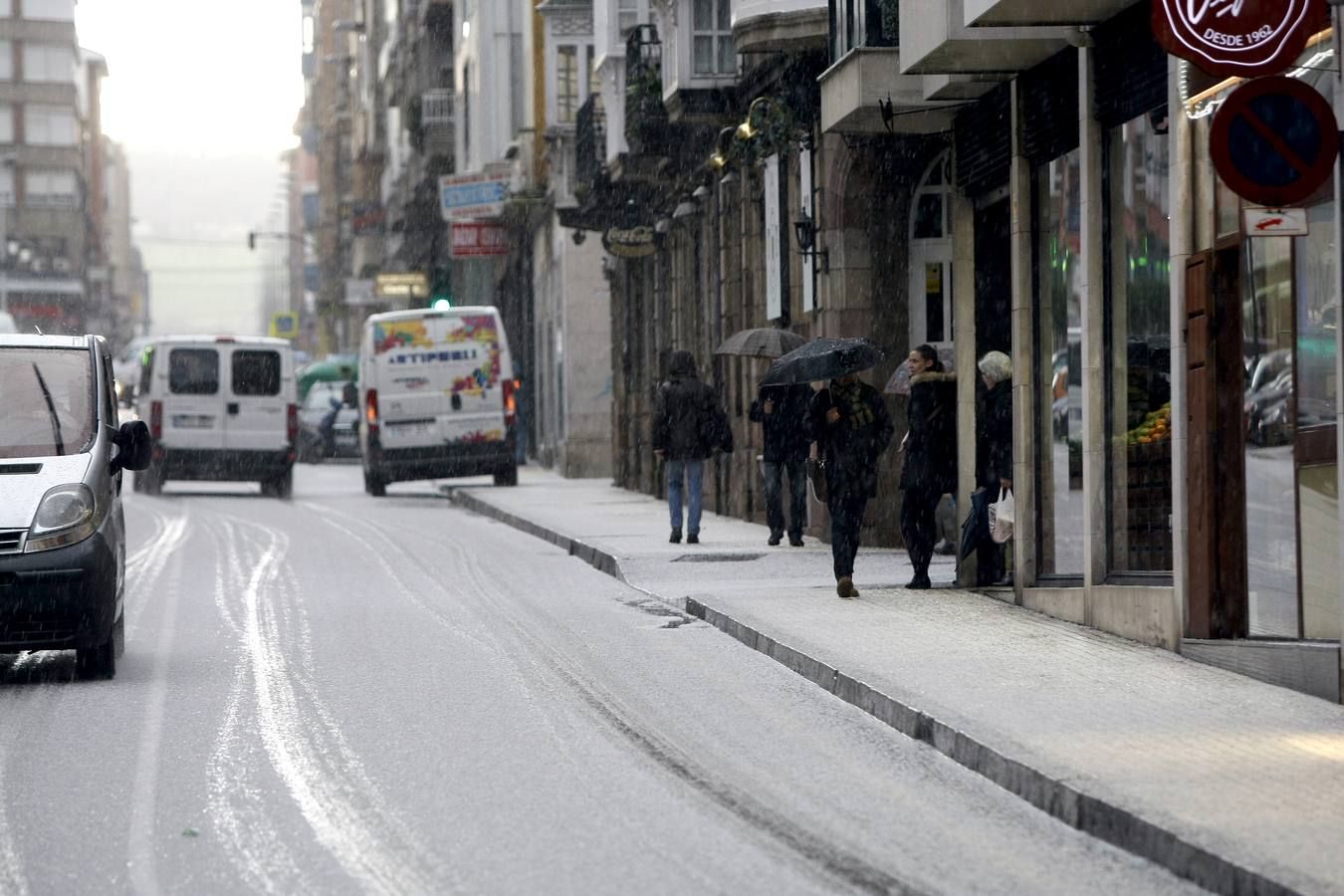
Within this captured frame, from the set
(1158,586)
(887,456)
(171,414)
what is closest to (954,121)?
(887,456)

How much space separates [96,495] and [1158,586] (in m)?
5.76

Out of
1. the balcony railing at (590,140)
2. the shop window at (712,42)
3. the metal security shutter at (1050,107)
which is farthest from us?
the balcony railing at (590,140)

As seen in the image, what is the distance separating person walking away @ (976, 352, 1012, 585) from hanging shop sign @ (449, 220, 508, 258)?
34446 millimetres

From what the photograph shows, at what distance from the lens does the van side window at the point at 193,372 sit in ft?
113

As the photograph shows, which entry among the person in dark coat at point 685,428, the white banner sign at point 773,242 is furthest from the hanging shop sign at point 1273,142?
the white banner sign at point 773,242

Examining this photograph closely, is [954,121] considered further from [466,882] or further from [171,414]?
[171,414]

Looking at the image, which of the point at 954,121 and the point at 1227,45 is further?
the point at 954,121

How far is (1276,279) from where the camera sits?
443 inches

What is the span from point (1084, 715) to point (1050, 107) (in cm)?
631

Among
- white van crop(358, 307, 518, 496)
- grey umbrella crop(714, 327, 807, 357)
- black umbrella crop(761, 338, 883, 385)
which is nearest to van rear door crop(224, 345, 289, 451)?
white van crop(358, 307, 518, 496)

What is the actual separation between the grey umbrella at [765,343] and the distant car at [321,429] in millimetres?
31603

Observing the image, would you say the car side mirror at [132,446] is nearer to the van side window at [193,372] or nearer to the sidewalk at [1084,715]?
the sidewalk at [1084,715]

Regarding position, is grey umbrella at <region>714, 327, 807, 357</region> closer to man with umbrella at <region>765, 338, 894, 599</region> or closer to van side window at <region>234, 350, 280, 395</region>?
man with umbrella at <region>765, 338, 894, 599</region>

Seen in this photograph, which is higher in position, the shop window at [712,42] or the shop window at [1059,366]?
the shop window at [712,42]
